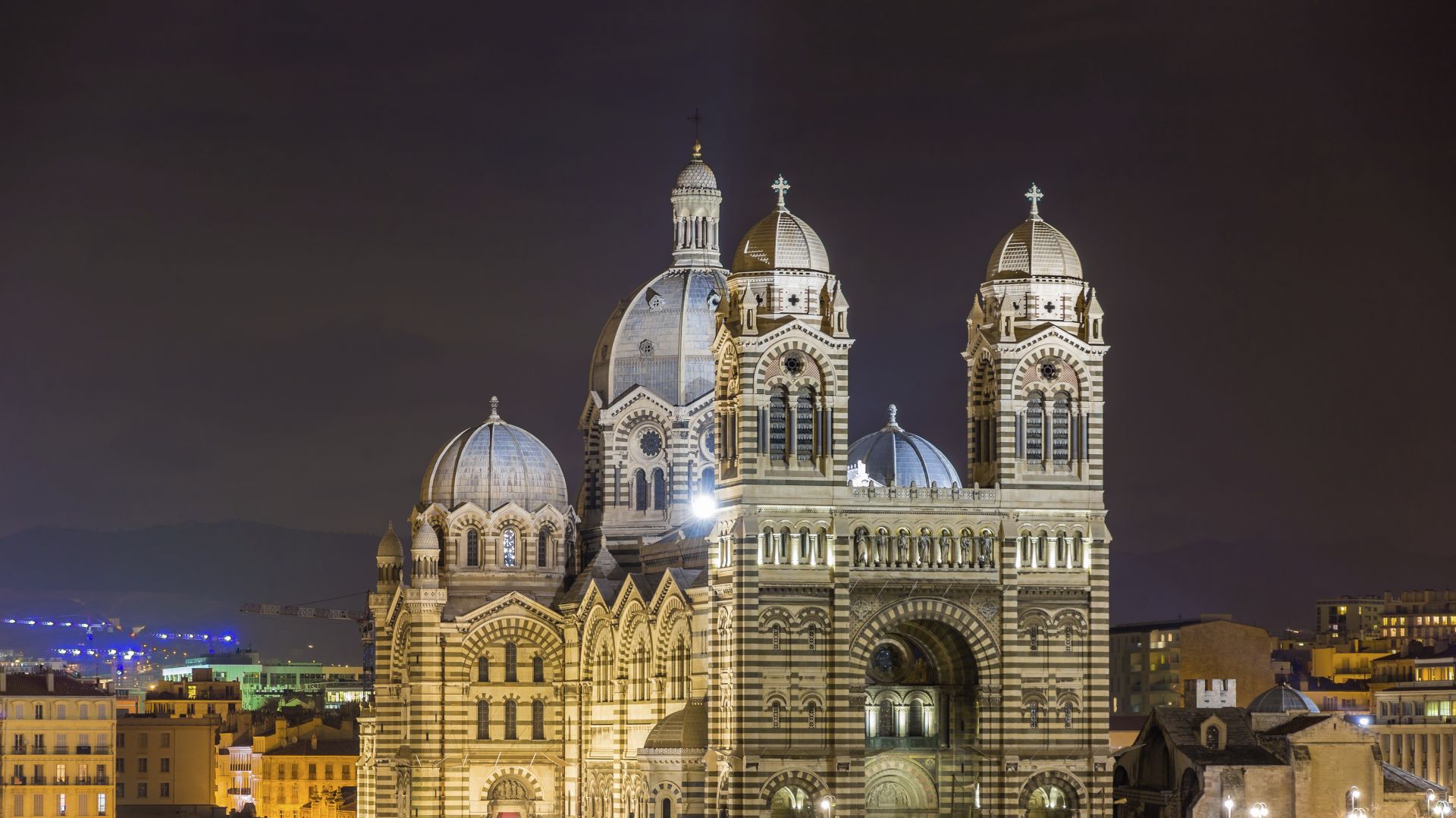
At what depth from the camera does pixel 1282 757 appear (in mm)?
92250

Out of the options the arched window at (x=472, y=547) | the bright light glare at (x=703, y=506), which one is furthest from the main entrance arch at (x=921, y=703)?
the arched window at (x=472, y=547)

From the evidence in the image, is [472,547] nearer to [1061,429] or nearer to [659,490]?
[659,490]

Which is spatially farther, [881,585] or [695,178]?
[695,178]

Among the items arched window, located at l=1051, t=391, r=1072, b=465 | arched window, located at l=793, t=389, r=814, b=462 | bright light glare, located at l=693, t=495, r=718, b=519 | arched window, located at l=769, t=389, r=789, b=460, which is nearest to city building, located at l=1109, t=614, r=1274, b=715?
bright light glare, located at l=693, t=495, r=718, b=519

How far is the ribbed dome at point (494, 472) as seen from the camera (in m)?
105

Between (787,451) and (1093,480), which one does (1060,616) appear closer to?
(1093,480)

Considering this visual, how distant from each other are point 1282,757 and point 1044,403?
47.0ft

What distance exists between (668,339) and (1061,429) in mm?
21856

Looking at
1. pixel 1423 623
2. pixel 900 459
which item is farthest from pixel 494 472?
pixel 1423 623

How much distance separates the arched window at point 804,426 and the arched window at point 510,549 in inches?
817

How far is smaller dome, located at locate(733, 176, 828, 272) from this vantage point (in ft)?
288

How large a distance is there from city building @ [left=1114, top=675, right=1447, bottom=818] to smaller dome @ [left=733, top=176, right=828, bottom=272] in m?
19.7

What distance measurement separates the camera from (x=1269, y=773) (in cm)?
9156

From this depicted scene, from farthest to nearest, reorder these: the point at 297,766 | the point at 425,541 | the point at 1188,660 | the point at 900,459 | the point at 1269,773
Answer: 1. the point at 1188,660
2. the point at 297,766
3. the point at 425,541
4. the point at 900,459
5. the point at 1269,773
